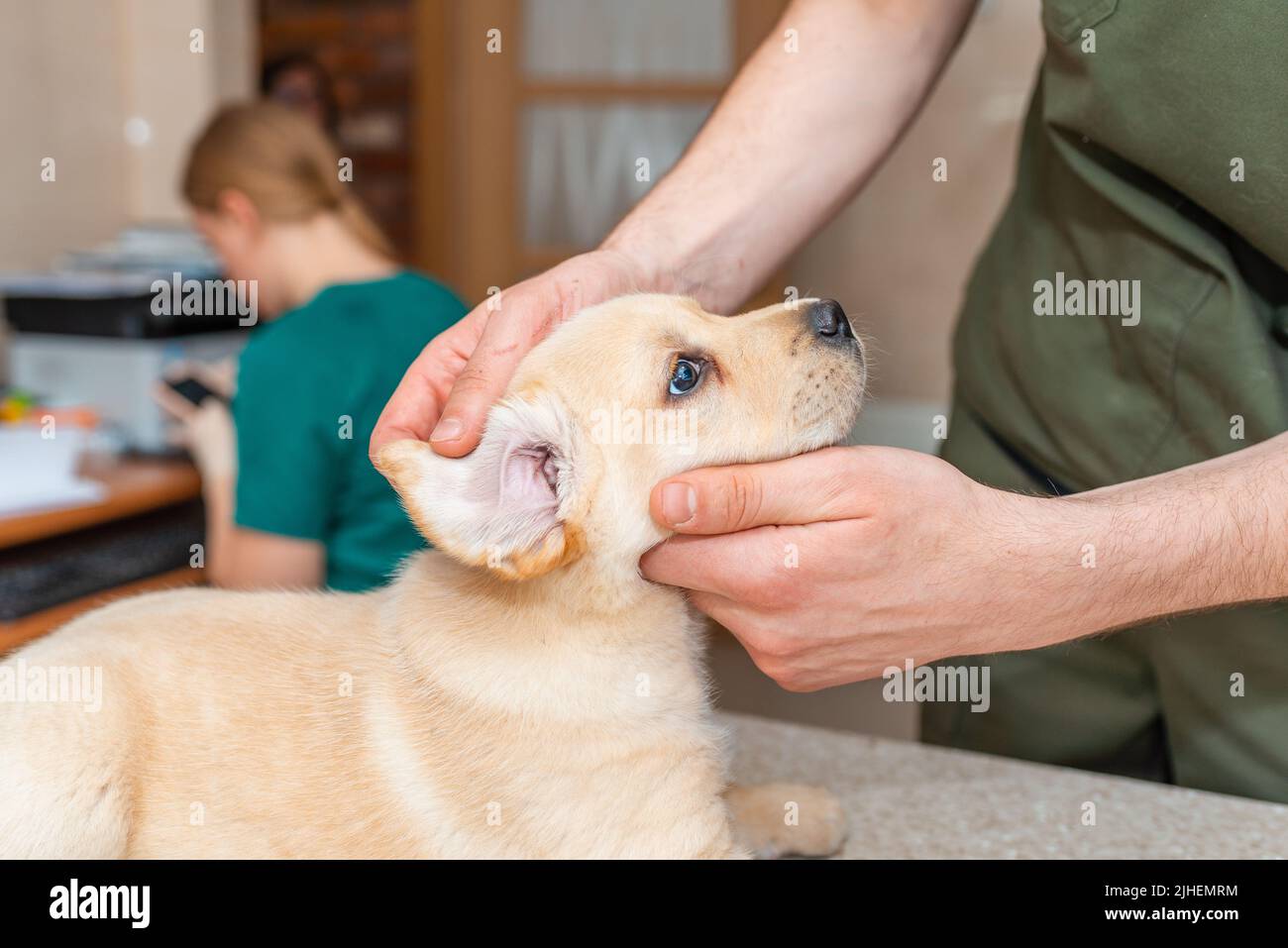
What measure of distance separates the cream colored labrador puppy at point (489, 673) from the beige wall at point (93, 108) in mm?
2504

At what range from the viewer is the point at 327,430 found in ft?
6.93

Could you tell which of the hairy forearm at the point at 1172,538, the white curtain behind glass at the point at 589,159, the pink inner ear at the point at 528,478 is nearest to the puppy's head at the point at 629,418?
the pink inner ear at the point at 528,478

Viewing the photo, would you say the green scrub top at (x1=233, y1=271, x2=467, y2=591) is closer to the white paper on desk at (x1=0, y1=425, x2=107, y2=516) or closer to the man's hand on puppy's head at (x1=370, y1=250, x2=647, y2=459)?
the white paper on desk at (x1=0, y1=425, x2=107, y2=516)

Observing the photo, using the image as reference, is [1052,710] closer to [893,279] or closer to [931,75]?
[931,75]

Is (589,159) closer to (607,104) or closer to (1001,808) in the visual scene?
(607,104)

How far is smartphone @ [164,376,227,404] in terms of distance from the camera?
2.69 meters

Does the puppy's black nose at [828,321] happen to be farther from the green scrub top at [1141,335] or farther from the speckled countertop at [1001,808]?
the speckled countertop at [1001,808]

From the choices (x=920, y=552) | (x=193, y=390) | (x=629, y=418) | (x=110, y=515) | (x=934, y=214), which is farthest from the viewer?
(x=934, y=214)

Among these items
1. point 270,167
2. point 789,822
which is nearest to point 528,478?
point 789,822

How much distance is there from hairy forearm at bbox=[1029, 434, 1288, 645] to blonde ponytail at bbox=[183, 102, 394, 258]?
2.09m

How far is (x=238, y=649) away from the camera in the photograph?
1.01m

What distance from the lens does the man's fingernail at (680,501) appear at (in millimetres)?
915

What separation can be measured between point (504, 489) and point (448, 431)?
0.25 feet
